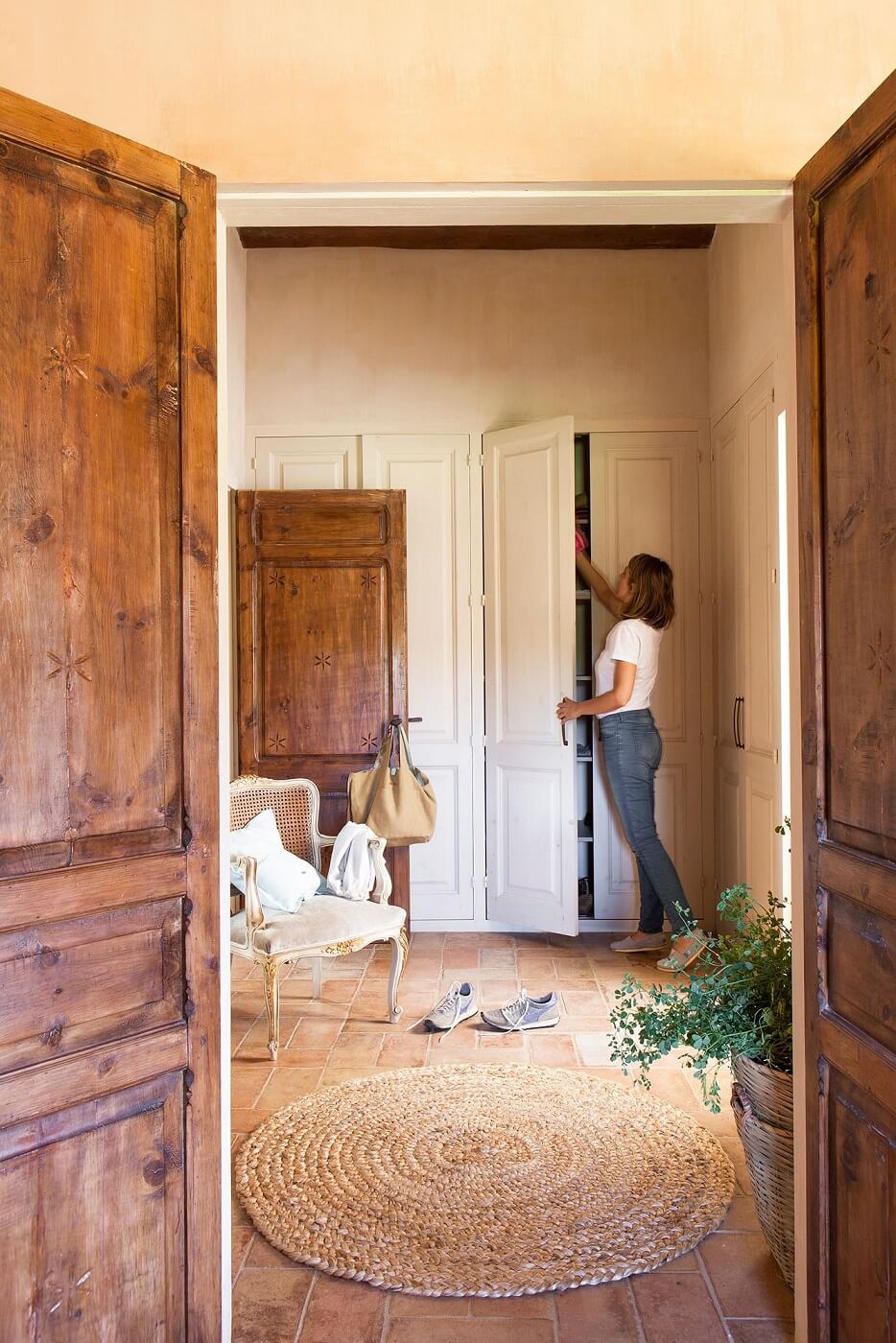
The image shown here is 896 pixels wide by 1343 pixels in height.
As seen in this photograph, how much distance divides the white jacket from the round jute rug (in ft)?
2.49

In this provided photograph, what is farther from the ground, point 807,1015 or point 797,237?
point 797,237

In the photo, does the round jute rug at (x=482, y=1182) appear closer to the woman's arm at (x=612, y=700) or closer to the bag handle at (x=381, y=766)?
the bag handle at (x=381, y=766)

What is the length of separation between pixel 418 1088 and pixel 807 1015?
158cm

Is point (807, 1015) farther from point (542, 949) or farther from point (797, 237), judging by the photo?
point (542, 949)

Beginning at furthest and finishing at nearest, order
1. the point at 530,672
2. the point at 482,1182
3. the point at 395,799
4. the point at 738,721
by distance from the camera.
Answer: the point at 530,672 < the point at 395,799 < the point at 738,721 < the point at 482,1182

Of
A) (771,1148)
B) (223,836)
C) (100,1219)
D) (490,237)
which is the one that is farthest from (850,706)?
(490,237)

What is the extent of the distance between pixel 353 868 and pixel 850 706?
7.90ft

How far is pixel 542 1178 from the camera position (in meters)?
2.50

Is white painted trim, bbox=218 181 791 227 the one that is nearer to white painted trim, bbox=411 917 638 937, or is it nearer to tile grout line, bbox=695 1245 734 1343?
tile grout line, bbox=695 1245 734 1343

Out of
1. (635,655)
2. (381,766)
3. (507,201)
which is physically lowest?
(381,766)

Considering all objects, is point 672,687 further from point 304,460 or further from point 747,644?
point 304,460

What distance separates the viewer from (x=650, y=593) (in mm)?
4449

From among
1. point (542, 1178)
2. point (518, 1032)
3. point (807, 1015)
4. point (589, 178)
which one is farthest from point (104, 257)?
point (518, 1032)

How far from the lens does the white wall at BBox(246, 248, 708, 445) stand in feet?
15.8
